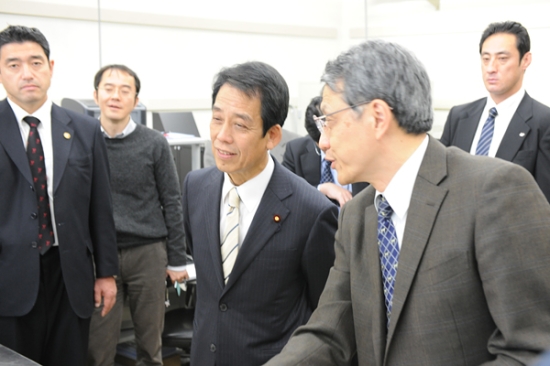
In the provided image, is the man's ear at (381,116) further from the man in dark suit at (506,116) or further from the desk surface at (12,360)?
the man in dark suit at (506,116)

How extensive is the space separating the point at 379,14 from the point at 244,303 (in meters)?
5.90

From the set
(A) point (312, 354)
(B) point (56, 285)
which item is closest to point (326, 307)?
(A) point (312, 354)

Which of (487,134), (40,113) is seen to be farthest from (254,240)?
(487,134)

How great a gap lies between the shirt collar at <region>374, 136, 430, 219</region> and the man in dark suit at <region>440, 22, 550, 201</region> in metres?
2.19

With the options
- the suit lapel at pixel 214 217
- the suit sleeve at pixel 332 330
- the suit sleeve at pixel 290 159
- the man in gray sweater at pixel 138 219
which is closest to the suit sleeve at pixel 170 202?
the man in gray sweater at pixel 138 219

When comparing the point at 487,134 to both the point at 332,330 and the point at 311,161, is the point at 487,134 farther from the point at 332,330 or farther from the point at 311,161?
the point at 332,330

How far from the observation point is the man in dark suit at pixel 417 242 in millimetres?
1172

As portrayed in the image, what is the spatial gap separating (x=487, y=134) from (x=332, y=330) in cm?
242

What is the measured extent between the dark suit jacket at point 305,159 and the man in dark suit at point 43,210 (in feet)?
3.62

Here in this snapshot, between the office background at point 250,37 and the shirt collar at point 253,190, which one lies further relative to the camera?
the office background at point 250,37

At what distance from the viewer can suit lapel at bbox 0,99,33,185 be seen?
247 cm

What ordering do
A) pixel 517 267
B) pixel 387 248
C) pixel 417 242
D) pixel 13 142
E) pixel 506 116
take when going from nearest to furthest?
pixel 517 267, pixel 417 242, pixel 387 248, pixel 13 142, pixel 506 116

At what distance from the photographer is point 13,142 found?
8.18 feet

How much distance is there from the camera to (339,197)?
3111mm
